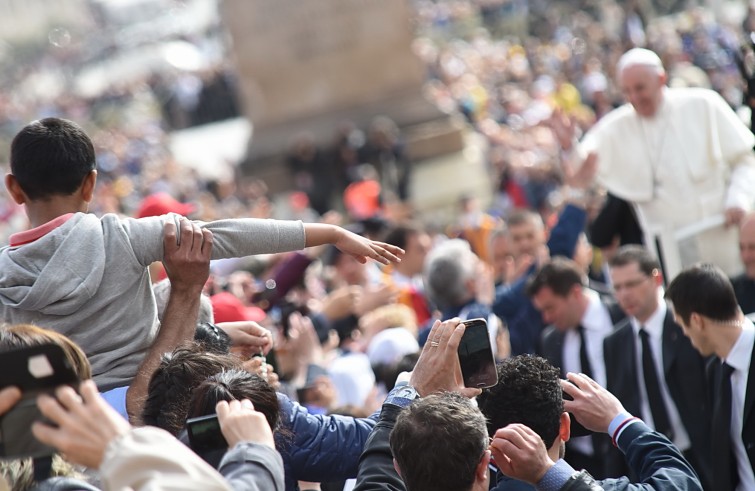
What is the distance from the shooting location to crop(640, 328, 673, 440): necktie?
616 centimetres

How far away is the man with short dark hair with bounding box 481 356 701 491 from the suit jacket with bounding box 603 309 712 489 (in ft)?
6.03

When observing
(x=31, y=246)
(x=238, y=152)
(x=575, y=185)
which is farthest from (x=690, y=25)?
(x=31, y=246)

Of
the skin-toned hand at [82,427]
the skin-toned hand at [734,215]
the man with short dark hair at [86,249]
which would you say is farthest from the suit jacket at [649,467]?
the skin-toned hand at [734,215]

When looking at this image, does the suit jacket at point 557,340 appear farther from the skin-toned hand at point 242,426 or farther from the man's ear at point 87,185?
the skin-toned hand at point 242,426

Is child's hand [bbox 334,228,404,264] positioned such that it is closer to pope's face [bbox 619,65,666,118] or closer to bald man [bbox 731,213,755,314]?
bald man [bbox 731,213,755,314]

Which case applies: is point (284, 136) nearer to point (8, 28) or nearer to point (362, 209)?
point (362, 209)

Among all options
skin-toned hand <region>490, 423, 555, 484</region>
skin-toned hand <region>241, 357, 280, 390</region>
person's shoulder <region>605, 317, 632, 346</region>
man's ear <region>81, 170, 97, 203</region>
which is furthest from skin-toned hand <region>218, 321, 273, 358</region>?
person's shoulder <region>605, 317, 632, 346</region>

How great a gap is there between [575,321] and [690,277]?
1644 millimetres

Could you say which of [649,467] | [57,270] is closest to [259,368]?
[57,270]

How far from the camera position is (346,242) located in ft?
13.1

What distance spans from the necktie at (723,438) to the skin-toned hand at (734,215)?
183 centimetres

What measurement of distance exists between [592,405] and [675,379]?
233cm

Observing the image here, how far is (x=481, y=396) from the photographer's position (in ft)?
13.0

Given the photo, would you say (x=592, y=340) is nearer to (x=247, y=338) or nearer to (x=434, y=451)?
(x=247, y=338)
